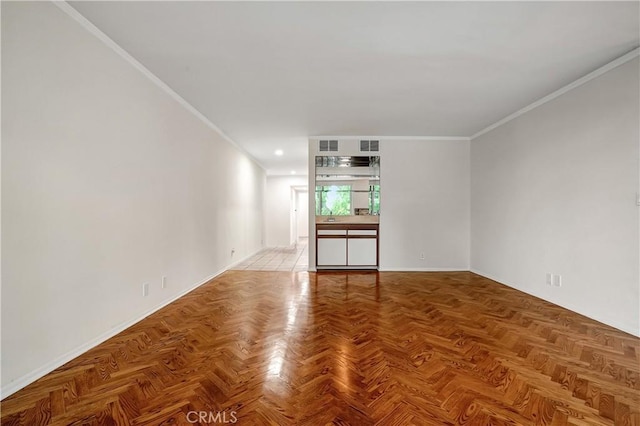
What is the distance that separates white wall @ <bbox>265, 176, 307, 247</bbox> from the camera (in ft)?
29.9

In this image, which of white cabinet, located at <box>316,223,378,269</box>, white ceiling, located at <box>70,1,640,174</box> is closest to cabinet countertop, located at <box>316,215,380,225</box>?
white cabinet, located at <box>316,223,378,269</box>

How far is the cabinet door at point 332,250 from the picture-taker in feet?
16.9

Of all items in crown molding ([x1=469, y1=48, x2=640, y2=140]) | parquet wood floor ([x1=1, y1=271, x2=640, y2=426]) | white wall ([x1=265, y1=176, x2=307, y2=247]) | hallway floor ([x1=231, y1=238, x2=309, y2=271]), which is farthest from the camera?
white wall ([x1=265, y1=176, x2=307, y2=247])

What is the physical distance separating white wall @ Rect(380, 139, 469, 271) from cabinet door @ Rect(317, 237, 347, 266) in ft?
2.54

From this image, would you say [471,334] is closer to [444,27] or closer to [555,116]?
[444,27]

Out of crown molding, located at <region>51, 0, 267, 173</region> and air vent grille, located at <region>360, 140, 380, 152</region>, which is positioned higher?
crown molding, located at <region>51, 0, 267, 173</region>

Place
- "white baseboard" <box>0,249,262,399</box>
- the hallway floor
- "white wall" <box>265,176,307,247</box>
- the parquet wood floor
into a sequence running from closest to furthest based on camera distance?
the parquet wood floor, "white baseboard" <box>0,249,262,399</box>, the hallway floor, "white wall" <box>265,176,307,247</box>

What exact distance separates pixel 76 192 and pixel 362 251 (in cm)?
432

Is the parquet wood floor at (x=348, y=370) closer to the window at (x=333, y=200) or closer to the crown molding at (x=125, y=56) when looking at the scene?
the window at (x=333, y=200)

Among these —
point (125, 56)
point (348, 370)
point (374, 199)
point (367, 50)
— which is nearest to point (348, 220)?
point (374, 199)

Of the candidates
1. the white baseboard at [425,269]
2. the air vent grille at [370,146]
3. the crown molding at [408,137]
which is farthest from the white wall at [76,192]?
the white baseboard at [425,269]

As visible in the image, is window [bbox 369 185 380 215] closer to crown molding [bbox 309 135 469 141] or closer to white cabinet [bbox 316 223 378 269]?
white cabinet [bbox 316 223 378 269]

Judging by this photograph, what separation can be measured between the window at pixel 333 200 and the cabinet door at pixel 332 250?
0.55m

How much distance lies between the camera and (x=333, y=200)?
5.26 metres
